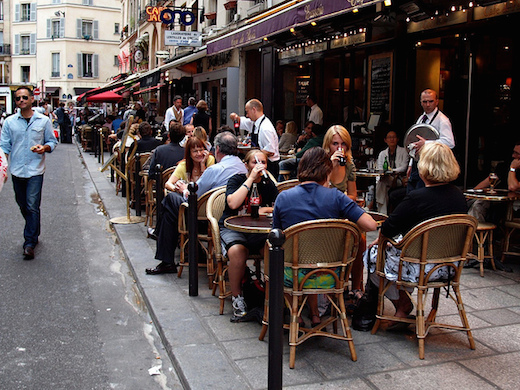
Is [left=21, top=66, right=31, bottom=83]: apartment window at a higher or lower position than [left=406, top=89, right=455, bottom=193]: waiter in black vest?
higher

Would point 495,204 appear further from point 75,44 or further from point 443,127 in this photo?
point 75,44

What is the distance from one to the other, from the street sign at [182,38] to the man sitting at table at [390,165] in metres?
11.2

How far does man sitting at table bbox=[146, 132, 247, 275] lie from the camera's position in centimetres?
579

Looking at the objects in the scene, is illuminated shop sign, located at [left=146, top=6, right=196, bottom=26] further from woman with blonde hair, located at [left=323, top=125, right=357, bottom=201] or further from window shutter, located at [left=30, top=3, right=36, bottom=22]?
window shutter, located at [left=30, top=3, right=36, bottom=22]

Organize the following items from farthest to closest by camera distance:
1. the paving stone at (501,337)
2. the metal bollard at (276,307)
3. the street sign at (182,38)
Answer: the street sign at (182,38), the paving stone at (501,337), the metal bollard at (276,307)

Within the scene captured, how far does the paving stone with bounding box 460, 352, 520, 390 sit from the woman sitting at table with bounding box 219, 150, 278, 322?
5.66 ft

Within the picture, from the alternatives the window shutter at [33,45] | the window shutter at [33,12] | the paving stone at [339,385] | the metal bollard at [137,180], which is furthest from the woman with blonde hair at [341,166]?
the window shutter at [33,12]

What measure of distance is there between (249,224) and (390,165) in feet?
15.7

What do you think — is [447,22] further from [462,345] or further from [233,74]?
[233,74]

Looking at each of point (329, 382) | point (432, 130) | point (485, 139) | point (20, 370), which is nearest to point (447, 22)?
point (485, 139)

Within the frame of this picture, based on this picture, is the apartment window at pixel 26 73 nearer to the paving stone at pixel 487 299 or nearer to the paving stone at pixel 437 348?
the paving stone at pixel 487 299

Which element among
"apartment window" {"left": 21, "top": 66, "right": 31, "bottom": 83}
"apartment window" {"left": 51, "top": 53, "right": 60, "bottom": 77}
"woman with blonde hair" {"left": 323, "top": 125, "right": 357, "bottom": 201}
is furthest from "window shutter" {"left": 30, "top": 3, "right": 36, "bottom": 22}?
"woman with blonde hair" {"left": 323, "top": 125, "right": 357, "bottom": 201}

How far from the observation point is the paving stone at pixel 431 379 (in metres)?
3.51

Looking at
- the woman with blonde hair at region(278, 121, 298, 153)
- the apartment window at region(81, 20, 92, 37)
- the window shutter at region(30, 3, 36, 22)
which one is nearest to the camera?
the woman with blonde hair at region(278, 121, 298, 153)
